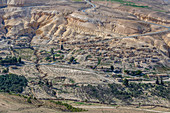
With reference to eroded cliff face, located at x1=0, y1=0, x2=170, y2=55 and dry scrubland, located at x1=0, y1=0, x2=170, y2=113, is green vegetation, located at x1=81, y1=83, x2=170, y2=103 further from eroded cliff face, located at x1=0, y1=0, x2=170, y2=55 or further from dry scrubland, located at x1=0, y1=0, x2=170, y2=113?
eroded cliff face, located at x1=0, y1=0, x2=170, y2=55

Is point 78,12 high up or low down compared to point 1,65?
up

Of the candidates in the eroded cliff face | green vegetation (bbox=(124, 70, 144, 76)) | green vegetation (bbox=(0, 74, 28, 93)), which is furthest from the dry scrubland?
green vegetation (bbox=(0, 74, 28, 93))

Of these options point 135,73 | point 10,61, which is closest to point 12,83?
point 10,61

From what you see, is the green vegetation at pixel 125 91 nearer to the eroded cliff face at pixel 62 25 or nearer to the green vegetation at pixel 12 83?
the green vegetation at pixel 12 83

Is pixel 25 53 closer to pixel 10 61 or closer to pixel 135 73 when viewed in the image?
pixel 10 61

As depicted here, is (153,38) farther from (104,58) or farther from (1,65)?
(1,65)

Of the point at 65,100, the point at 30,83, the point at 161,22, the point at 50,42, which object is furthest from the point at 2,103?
the point at 161,22

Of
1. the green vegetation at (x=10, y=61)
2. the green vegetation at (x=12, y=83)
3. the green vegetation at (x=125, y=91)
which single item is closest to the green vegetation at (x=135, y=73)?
the green vegetation at (x=125, y=91)

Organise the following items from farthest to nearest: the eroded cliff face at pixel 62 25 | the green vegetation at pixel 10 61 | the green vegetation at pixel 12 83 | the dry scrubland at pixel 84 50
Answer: the eroded cliff face at pixel 62 25
the green vegetation at pixel 10 61
the dry scrubland at pixel 84 50
the green vegetation at pixel 12 83
